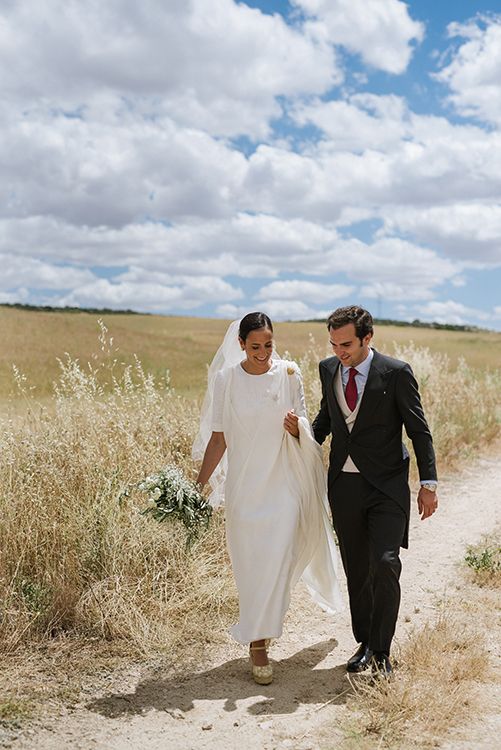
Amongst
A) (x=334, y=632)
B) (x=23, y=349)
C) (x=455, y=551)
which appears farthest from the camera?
(x=23, y=349)

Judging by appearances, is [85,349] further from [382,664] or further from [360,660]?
[382,664]

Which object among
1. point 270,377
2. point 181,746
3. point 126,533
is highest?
point 270,377

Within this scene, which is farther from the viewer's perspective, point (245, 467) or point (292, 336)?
point (292, 336)

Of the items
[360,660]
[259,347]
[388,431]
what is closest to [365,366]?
[388,431]

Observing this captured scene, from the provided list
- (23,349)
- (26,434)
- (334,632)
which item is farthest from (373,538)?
(23,349)

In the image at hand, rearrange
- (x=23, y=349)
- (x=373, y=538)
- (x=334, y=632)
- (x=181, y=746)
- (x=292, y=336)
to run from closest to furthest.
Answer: (x=181, y=746) → (x=373, y=538) → (x=334, y=632) → (x=23, y=349) → (x=292, y=336)

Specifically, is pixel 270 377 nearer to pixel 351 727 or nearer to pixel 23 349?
pixel 351 727

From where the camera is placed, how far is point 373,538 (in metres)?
5.11

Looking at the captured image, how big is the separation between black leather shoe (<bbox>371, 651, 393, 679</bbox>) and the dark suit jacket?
3.04ft

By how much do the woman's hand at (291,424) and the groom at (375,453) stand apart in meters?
0.24

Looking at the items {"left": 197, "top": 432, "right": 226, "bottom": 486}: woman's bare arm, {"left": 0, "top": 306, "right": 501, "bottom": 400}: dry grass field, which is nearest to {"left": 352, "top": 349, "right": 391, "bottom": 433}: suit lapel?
{"left": 197, "top": 432, "right": 226, "bottom": 486}: woman's bare arm

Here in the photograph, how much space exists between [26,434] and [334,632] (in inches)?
126

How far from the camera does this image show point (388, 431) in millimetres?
5109

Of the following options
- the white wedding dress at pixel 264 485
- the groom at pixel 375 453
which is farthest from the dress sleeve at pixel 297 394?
the groom at pixel 375 453
